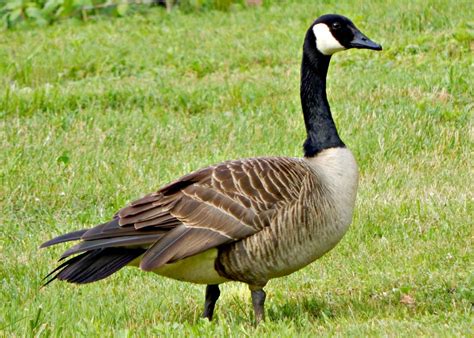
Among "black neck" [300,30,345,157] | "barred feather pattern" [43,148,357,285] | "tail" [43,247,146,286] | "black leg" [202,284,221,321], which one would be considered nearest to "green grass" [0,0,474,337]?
"black leg" [202,284,221,321]

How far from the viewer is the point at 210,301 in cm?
565

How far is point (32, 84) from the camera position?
11594 millimetres

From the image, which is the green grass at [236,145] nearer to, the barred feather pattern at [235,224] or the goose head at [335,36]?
the barred feather pattern at [235,224]

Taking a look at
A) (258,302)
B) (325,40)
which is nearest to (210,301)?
(258,302)

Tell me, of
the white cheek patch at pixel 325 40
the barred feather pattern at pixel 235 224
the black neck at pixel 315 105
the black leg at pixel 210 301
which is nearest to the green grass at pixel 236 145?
the black leg at pixel 210 301

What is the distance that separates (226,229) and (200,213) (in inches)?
7.0

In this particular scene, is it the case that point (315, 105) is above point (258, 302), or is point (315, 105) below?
above

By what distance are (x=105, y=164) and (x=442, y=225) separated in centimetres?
311

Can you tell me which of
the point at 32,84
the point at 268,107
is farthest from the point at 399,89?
the point at 32,84

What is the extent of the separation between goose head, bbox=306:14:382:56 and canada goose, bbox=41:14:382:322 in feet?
3.09

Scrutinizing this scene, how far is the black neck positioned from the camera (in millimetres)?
6031

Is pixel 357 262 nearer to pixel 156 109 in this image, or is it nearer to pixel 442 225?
pixel 442 225

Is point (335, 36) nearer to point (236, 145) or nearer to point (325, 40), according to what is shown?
point (325, 40)

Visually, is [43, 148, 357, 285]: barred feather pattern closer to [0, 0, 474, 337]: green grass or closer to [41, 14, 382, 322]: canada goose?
[41, 14, 382, 322]: canada goose
